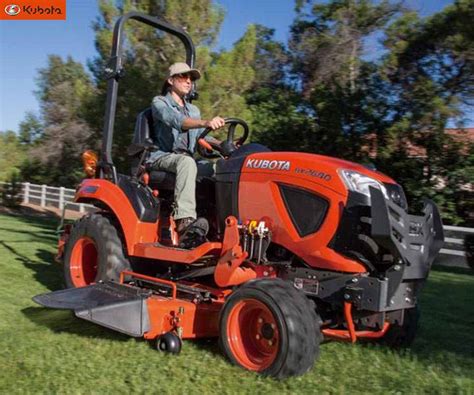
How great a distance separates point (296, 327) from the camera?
3.37m

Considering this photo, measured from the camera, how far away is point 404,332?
4.26 metres

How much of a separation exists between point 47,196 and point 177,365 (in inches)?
881

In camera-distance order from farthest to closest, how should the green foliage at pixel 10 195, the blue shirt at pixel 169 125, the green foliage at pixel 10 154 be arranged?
the green foliage at pixel 10 154 → the green foliage at pixel 10 195 → the blue shirt at pixel 169 125

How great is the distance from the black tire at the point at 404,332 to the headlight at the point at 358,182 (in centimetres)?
110

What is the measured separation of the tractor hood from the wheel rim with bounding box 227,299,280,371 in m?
0.92

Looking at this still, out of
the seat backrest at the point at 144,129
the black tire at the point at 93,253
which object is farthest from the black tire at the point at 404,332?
the seat backrest at the point at 144,129

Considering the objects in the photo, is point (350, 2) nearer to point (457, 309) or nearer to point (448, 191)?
point (448, 191)

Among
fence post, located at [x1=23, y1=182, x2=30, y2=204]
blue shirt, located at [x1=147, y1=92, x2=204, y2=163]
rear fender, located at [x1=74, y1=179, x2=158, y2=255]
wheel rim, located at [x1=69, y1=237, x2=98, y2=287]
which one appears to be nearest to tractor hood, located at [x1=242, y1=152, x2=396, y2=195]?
blue shirt, located at [x1=147, y1=92, x2=204, y2=163]

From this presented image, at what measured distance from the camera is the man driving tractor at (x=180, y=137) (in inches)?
180

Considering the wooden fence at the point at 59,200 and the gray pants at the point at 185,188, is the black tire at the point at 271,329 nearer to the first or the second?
the gray pants at the point at 185,188

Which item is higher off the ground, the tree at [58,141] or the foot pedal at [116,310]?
the tree at [58,141]

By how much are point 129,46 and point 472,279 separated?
8.75 meters

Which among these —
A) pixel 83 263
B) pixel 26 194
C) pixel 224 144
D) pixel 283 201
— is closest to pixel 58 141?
pixel 26 194

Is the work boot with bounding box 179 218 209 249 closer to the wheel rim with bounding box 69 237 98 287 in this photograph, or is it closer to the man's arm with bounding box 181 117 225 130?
the man's arm with bounding box 181 117 225 130
